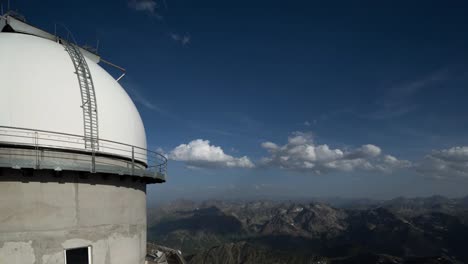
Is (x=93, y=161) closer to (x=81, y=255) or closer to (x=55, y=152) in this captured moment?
(x=55, y=152)

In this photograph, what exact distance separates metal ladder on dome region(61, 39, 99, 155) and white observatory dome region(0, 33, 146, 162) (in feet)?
0.47

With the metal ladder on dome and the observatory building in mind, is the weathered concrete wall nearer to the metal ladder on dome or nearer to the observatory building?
the observatory building

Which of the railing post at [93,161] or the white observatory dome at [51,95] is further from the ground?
the white observatory dome at [51,95]

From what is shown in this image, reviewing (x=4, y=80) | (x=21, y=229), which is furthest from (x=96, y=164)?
(x=4, y=80)

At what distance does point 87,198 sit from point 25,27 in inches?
335

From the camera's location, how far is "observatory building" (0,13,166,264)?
31.4 feet

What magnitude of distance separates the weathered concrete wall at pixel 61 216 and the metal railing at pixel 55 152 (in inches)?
15.5

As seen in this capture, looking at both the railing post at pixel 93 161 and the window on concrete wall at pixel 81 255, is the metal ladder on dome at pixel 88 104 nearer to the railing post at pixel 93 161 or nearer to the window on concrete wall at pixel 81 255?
the railing post at pixel 93 161

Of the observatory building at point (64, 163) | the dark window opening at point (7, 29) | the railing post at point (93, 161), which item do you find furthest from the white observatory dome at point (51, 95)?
the dark window opening at point (7, 29)

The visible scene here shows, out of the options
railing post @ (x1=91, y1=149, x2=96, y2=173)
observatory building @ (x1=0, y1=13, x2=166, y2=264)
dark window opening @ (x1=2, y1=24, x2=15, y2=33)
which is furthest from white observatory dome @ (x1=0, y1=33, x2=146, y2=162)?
dark window opening @ (x1=2, y1=24, x2=15, y2=33)

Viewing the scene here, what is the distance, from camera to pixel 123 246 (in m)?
12.0

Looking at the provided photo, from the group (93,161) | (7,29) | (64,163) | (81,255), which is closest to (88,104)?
(93,161)

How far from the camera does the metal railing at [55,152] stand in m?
9.72

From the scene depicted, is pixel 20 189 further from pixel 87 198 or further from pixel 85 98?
pixel 85 98
